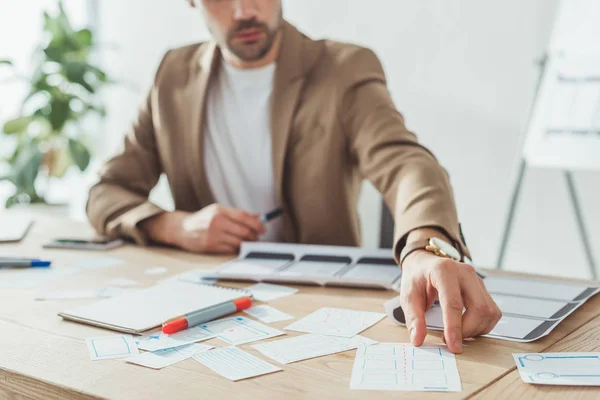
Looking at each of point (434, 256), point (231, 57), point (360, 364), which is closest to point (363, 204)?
point (231, 57)

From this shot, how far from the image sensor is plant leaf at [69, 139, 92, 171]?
341 centimetres

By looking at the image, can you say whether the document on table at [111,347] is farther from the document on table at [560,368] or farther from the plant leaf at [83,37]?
the plant leaf at [83,37]

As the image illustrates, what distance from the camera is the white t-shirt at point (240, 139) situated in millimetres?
1726

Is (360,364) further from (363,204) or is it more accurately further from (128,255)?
(363,204)

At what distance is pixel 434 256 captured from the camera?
947 millimetres

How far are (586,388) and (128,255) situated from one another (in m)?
0.97

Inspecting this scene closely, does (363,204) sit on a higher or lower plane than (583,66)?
lower

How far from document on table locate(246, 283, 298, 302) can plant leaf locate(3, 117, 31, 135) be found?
103 inches

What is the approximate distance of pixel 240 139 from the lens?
1.74m

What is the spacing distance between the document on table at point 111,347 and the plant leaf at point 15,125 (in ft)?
9.14

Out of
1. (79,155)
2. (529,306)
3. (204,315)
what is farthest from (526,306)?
(79,155)

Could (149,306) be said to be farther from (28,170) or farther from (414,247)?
(28,170)

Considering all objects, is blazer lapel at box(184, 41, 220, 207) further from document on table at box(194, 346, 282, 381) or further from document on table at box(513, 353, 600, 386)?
document on table at box(513, 353, 600, 386)

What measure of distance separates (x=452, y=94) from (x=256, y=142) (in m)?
1.44
